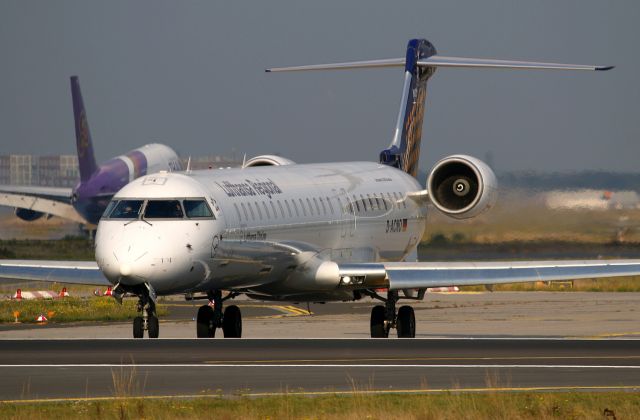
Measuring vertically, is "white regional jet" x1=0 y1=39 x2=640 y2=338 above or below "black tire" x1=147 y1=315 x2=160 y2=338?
above

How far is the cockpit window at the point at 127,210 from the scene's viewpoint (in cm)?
2775

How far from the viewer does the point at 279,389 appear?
62.3 feet

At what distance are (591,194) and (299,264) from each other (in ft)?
69.7

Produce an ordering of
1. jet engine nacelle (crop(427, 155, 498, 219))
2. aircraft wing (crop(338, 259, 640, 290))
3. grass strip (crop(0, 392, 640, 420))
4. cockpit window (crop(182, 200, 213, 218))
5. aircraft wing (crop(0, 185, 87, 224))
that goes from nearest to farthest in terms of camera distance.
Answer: grass strip (crop(0, 392, 640, 420)), cockpit window (crop(182, 200, 213, 218)), aircraft wing (crop(338, 259, 640, 290)), jet engine nacelle (crop(427, 155, 498, 219)), aircraft wing (crop(0, 185, 87, 224))

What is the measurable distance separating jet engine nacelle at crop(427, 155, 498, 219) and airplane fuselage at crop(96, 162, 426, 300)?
143 centimetres

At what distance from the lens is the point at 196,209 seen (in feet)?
92.8

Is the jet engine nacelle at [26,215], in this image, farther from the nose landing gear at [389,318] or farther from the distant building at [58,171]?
the nose landing gear at [389,318]

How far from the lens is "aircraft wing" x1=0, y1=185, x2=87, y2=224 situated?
81.4 m

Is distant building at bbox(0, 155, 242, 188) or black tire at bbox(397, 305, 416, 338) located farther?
distant building at bbox(0, 155, 242, 188)

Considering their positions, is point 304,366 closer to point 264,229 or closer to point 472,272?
point 264,229

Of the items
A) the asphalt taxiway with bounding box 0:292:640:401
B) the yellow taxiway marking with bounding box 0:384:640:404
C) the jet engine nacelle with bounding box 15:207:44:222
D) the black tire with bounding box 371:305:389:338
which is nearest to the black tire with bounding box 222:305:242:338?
the black tire with bounding box 371:305:389:338

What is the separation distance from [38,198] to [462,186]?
53.9 m

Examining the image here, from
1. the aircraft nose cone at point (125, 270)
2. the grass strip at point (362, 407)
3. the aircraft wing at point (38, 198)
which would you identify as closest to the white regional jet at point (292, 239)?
the aircraft nose cone at point (125, 270)

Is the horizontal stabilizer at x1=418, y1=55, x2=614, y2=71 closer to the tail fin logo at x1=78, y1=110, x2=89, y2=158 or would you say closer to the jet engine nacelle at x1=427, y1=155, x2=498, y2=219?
the jet engine nacelle at x1=427, y1=155, x2=498, y2=219
